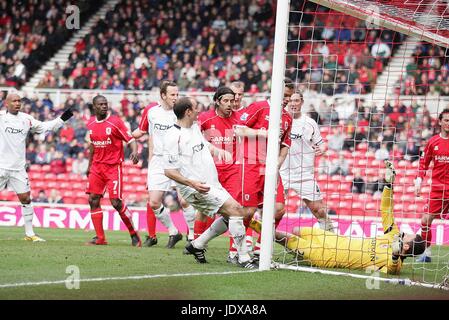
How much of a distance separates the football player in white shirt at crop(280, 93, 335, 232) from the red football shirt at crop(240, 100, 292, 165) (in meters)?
2.08

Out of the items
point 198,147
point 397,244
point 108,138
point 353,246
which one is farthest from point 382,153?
point 198,147

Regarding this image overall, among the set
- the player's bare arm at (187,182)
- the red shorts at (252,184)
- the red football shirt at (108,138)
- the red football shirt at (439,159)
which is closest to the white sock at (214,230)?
the red shorts at (252,184)

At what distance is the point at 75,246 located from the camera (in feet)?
40.0

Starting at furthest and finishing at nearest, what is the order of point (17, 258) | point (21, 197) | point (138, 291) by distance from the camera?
point (21, 197), point (17, 258), point (138, 291)

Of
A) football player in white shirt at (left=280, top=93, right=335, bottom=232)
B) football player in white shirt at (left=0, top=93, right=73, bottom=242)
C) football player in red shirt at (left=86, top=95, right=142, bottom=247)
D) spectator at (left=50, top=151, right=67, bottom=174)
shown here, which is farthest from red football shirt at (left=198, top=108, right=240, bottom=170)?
spectator at (left=50, top=151, right=67, bottom=174)

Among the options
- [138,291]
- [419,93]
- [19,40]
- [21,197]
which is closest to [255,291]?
[138,291]

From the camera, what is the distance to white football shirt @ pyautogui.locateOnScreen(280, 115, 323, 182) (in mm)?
12830

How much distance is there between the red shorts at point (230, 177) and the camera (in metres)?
10.6

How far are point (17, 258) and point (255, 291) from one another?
11.9ft

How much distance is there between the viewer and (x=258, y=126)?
1038 centimetres

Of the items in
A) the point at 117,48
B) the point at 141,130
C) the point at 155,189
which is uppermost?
the point at 117,48

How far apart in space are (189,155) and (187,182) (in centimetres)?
47

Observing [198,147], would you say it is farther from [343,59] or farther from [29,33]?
[29,33]
